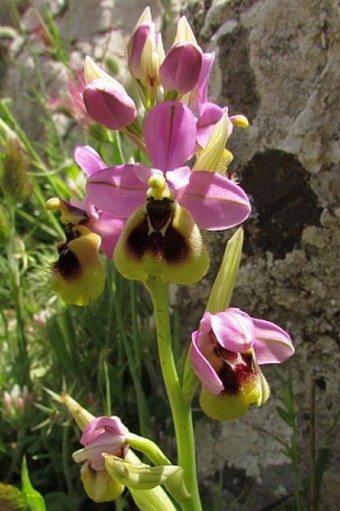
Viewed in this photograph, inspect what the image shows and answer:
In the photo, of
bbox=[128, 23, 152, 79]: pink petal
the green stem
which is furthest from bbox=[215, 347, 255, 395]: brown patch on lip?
bbox=[128, 23, 152, 79]: pink petal

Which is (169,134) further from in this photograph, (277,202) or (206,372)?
(277,202)

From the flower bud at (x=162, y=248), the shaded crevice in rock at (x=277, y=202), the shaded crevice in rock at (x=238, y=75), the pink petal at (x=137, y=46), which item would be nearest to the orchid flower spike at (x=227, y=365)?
the flower bud at (x=162, y=248)

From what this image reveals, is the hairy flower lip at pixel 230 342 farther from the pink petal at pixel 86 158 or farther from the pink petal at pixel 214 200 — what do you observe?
the pink petal at pixel 86 158

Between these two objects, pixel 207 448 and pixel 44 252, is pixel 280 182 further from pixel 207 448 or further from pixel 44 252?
pixel 44 252

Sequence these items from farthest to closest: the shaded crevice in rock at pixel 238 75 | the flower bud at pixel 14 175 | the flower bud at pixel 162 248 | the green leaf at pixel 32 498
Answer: the flower bud at pixel 14 175 < the shaded crevice in rock at pixel 238 75 < the green leaf at pixel 32 498 < the flower bud at pixel 162 248

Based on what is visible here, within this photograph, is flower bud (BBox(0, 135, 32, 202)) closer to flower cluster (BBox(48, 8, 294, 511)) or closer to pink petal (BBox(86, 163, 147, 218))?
flower cluster (BBox(48, 8, 294, 511))

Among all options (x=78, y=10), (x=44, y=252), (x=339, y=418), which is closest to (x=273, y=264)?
(x=339, y=418)
